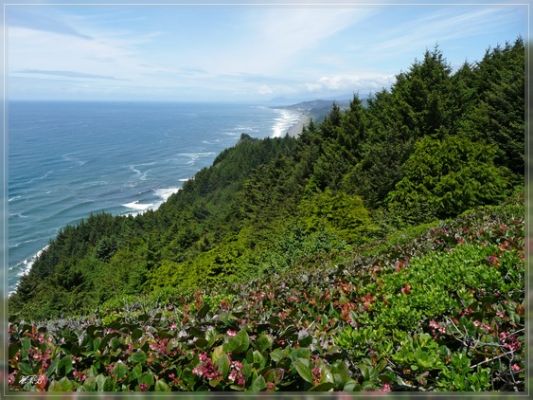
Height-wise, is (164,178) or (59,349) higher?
(59,349)

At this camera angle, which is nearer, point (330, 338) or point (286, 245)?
point (330, 338)

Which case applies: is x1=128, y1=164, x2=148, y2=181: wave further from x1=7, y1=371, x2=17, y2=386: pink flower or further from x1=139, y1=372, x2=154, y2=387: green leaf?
x1=139, y1=372, x2=154, y2=387: green leaf

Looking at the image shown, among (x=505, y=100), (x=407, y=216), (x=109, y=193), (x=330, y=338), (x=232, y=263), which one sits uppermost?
(x=505, y=100)

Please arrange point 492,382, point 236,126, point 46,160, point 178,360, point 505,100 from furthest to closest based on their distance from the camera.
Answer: point 236,126, point 46,160, point 505,100, point 178,360, point 492,382

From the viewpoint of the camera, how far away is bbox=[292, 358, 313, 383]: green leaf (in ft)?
6.86

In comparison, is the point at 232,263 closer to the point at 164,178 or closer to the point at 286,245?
the point at 286,245

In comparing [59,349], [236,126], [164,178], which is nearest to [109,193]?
[164,178]

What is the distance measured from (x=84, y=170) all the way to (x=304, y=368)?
4488 inches

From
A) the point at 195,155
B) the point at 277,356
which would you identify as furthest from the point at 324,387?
the point at 195,155

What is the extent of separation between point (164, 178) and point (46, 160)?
111ft

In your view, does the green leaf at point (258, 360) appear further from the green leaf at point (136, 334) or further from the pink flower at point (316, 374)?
the green leaf at point (136, 334)

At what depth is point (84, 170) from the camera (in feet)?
350

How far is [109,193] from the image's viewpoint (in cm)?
9206

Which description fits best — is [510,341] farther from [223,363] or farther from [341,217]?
[341,217]
